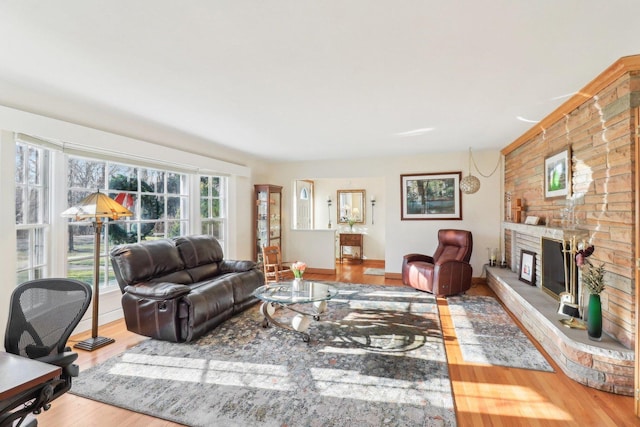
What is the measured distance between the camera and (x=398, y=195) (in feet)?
20.4

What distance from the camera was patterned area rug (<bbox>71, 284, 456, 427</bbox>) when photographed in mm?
2061

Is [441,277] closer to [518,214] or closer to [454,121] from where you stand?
[518,214]

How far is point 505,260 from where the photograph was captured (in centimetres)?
543

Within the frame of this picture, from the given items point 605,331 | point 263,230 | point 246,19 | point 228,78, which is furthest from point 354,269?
point 246,19

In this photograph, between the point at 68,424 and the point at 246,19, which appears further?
the point at 68,424

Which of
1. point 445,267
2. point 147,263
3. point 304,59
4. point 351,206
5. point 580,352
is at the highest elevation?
point 304,59

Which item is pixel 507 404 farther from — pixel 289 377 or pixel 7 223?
pixel 7 223

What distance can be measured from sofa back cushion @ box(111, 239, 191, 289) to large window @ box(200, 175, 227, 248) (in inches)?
57.9

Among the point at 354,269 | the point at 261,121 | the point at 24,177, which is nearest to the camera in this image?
the point at 24,177

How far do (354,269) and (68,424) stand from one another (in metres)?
5.87

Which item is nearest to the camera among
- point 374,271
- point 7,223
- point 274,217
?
point 7,223

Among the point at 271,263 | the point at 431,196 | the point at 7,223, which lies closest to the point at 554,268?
the point at 431,196

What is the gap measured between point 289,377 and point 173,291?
1.43 metres

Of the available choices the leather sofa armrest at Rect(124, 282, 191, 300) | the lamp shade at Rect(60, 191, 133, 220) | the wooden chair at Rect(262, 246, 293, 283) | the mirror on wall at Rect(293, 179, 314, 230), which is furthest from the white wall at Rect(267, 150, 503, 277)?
the lamp shade at Rect(60, 191, 133, 220)
